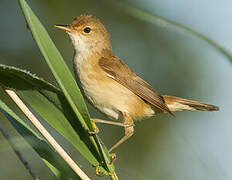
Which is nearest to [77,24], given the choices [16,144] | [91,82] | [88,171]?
[91,82]

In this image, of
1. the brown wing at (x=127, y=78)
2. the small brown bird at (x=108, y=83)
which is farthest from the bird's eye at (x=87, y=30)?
the brown wing at (x=127, y=78)

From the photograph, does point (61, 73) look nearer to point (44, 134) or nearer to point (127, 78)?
point (44, 134)

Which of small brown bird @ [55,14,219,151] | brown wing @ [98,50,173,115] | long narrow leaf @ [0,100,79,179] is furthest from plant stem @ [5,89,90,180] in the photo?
brown wing @ [98,50,173,115]

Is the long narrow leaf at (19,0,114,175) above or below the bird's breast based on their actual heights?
above

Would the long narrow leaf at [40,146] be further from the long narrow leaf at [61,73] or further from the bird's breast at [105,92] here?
the bird's breast at [105,92]

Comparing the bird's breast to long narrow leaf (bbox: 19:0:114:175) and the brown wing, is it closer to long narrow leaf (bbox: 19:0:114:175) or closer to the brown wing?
the brown wing

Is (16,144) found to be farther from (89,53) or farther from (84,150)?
(89,53)

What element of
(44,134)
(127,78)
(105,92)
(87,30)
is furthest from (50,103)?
(87,30)

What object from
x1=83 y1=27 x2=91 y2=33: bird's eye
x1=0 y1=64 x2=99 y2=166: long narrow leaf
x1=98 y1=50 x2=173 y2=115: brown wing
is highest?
x1=83 y1=27 x2=91 y2=33: bird's eye

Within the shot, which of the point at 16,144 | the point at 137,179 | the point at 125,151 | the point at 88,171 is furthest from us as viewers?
the point at 125,151

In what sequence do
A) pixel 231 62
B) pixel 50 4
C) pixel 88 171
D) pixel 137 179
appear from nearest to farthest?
pixel 231 62
pixel 137 179
pixel 88 171
pixel 50 4
